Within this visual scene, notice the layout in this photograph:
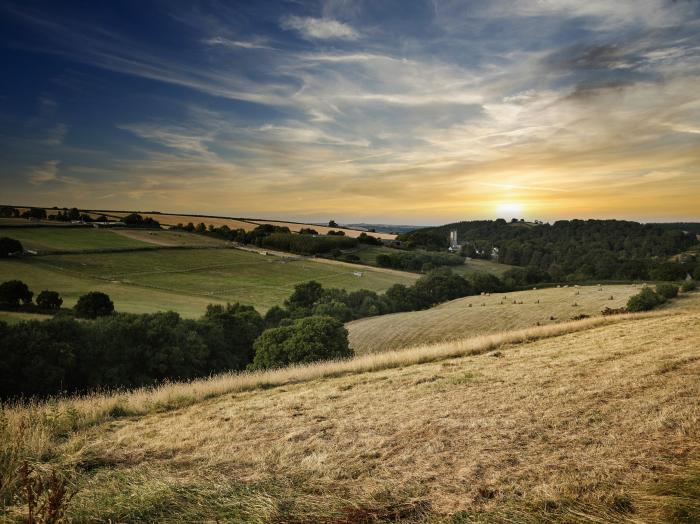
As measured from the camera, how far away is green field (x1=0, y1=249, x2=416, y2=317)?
215 ft

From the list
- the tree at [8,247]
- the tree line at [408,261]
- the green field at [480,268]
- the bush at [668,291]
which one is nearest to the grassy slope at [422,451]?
the bush at [668,291]

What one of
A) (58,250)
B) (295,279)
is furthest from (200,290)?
(58,250)

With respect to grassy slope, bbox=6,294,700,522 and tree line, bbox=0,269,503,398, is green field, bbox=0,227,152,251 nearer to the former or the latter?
tree line, bbox=0,269,503,398

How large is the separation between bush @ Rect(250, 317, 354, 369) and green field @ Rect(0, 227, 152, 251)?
2742 inches

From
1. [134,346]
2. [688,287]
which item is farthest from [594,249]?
[134,346]

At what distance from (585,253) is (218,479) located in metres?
149

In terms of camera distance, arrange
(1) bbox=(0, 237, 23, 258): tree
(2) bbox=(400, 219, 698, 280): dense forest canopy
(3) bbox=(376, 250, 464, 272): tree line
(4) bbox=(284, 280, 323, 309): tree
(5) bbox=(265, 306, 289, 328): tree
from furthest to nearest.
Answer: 1. (3) bbox=(376, 250, 464, 272): tree line
2. (2) bbox=(400, 219, 698, 280): dense forest canopy
3. (1) bbox=(0, 237, 23, 258): tree
4. (4) bbox=(284, 280, 323, 309): tree
5. (5) bbox=(265, 306, 289, 328): tree

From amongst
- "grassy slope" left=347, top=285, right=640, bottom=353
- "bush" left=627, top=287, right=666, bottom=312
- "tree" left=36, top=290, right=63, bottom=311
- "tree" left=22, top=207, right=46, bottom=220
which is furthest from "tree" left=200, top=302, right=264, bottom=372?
"tree" left=22, top=207, right=46, bottom=220

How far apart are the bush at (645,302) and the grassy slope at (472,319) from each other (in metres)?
4.48

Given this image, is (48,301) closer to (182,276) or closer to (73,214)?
(182,276)

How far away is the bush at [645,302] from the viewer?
4534 cm

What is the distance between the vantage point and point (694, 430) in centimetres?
750

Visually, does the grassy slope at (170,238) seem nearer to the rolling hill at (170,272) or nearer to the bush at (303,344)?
the rolling hill at (170,272)

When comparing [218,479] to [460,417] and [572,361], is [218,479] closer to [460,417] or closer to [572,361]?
[460,417]
